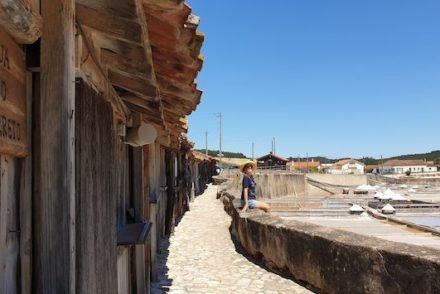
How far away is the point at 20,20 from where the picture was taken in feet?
4.61

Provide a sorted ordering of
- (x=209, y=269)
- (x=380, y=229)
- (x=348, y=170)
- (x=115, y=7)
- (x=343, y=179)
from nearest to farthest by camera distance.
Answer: (x=115, y=7), (x=209, y=269), (x=380, y=229), (x=343, y=179), (x=348, y=170)

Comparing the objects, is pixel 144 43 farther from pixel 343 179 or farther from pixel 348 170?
pixel 348 170

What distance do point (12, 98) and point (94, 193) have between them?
84cm

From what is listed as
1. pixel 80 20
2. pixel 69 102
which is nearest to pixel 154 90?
pixel 80 20

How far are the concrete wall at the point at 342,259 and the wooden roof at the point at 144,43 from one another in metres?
2.57

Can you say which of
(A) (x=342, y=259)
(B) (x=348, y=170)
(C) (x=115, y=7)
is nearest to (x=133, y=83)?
(C) (x=115, y=7)

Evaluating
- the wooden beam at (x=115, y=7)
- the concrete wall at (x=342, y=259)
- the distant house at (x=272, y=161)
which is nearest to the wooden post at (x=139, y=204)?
the concrete wall at (x=342, y=259)

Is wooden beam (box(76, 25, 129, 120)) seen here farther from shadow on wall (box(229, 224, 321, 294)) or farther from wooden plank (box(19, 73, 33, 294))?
shadow on wall (box(229, 224, 321, 294))

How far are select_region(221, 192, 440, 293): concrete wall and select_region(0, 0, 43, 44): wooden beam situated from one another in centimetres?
386

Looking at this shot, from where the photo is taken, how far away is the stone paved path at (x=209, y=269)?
6766 millimetres

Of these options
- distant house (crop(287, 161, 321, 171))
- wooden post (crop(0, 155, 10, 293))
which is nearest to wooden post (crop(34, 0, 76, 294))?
wooden post (crop(0, 155, 10, 293))

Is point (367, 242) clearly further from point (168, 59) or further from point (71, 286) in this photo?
point (71, 286)

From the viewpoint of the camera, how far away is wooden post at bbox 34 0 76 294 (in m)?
1.68

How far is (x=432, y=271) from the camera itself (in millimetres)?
4164
